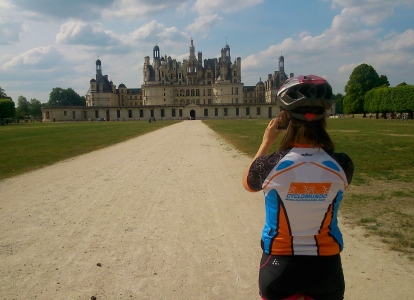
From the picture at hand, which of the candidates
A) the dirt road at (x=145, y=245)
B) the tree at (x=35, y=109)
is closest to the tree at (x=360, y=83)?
the dirt road at (x=145, y=245)

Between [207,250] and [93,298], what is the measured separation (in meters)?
1.48

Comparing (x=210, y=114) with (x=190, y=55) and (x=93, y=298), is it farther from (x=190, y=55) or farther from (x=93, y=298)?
(x=93, y=298)

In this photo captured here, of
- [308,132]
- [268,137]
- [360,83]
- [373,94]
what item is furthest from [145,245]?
[360,83]

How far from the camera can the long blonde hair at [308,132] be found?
180 cm

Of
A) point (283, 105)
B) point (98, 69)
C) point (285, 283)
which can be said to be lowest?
point (285, 283)

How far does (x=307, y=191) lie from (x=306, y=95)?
48 centimetres

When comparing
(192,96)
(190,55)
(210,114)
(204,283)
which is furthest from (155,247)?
(190,55)

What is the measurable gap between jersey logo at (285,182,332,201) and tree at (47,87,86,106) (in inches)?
4813

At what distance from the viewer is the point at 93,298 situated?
315cm

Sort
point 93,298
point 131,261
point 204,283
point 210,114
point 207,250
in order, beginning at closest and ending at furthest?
point 93,298
point 204,283
point 131,261
point 207,250
point 210,114

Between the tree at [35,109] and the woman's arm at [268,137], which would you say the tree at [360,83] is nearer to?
the woman's arm at [268,137]

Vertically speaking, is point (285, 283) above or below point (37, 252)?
above

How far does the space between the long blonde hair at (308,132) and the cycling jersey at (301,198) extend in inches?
1.3

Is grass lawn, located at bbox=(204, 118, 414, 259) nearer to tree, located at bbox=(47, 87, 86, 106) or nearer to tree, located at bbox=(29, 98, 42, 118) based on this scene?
tree, located at bbox=(47, 87, 86, 106)
